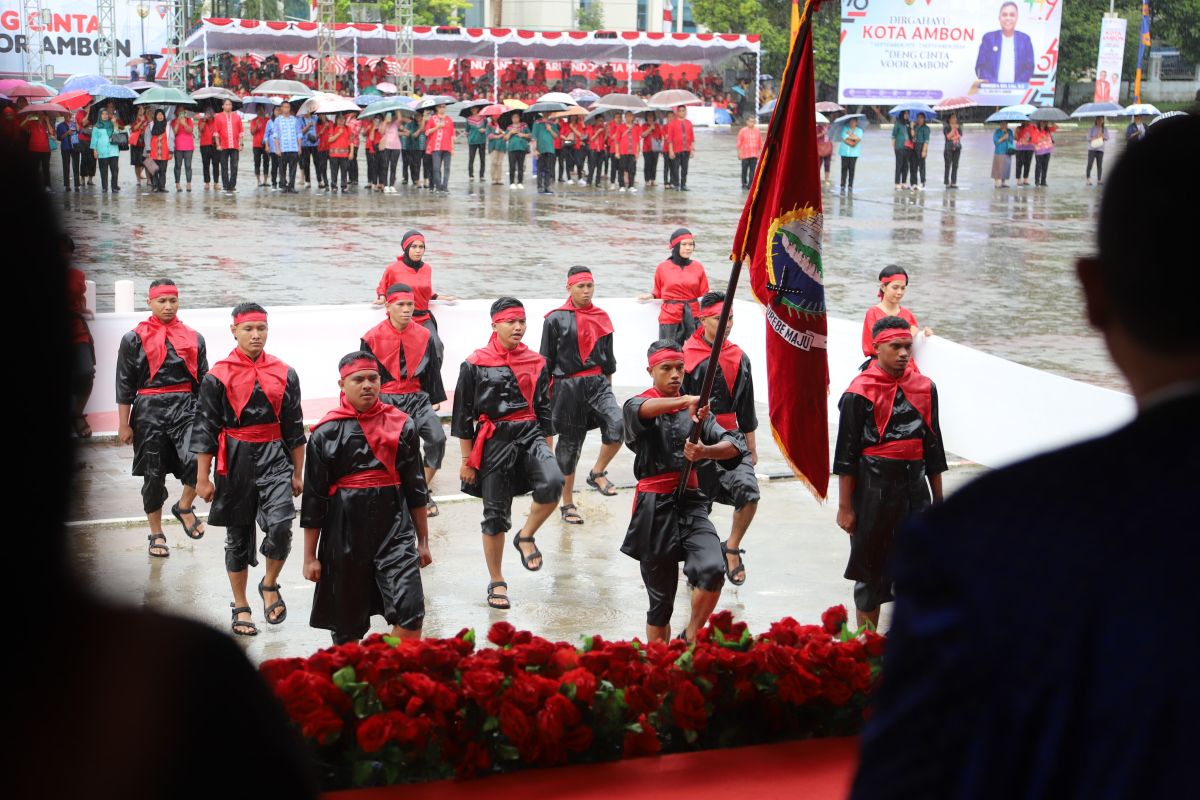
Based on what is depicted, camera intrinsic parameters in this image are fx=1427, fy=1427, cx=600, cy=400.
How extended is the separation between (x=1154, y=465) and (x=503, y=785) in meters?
3.08

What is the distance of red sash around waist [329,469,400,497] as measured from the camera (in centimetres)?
703

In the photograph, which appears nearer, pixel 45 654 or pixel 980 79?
pixel 45 654

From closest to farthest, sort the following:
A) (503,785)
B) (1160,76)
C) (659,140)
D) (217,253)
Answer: (503,785)
(217,253)
(659,140)
(1160,76)

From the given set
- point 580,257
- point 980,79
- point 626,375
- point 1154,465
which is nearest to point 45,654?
point 1154,465

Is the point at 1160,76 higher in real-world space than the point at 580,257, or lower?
higher

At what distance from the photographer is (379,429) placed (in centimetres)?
709

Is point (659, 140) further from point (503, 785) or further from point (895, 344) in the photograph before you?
point (503, 785)

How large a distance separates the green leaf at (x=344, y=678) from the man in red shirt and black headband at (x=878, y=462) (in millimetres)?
3766

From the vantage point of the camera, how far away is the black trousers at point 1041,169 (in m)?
34.2

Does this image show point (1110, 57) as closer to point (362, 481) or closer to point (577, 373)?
point (577, 373)

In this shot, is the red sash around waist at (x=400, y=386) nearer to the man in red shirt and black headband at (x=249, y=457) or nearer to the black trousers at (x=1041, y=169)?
the man in red shirt and black headband at (x=249, y=457)

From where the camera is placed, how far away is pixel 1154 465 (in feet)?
4.42

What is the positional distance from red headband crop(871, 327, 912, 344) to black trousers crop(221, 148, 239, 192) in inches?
942

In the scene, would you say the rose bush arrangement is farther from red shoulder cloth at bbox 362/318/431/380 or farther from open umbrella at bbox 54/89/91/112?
open umbrella at bbox 54/89/91/112
